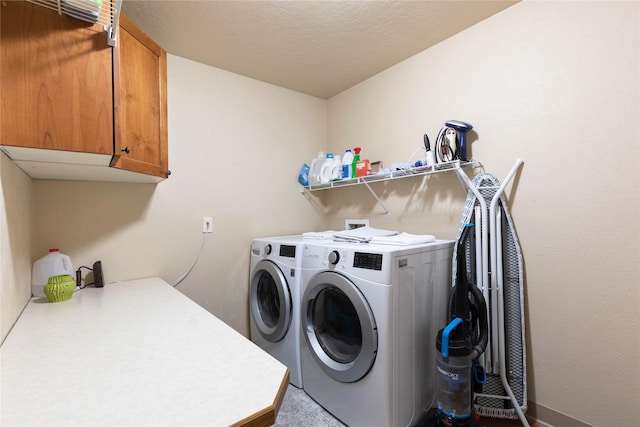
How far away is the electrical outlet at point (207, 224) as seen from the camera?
2.21 metres

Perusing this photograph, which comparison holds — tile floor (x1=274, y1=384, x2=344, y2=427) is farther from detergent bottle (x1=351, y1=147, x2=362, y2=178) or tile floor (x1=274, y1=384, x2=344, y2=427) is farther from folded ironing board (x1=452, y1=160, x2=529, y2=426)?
detergent bottle (x1=351, y1=147, x2=362, y2=178)

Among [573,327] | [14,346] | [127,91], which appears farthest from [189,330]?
[573,327]

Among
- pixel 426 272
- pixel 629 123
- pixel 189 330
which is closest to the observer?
pixel 189 330

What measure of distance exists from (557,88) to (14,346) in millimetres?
2485

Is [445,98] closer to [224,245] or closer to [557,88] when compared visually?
[557,88]

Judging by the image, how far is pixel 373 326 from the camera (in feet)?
4.56

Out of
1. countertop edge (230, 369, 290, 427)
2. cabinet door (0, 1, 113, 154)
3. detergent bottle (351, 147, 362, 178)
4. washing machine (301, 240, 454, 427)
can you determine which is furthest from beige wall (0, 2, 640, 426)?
countertop edge (230, 369, 290, 427)

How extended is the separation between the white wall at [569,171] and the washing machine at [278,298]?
3.70 feet

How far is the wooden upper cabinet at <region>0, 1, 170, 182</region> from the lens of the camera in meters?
0.93

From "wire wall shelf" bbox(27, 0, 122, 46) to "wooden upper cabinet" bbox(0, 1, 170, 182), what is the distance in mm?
23

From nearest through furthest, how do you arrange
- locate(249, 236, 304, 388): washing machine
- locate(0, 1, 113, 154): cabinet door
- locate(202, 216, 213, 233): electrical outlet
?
locate(0, 1, 113, 154): cabinet door
locate(249, 236, 304, 388): washing machine
locate(202, 216, 213, 233): electrical outlet

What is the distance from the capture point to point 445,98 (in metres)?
1.98

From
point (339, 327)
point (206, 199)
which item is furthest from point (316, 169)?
point (339, 327)

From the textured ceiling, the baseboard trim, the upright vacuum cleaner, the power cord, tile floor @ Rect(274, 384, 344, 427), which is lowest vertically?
tile floor @ Rect(274, 384, 344, 427)
